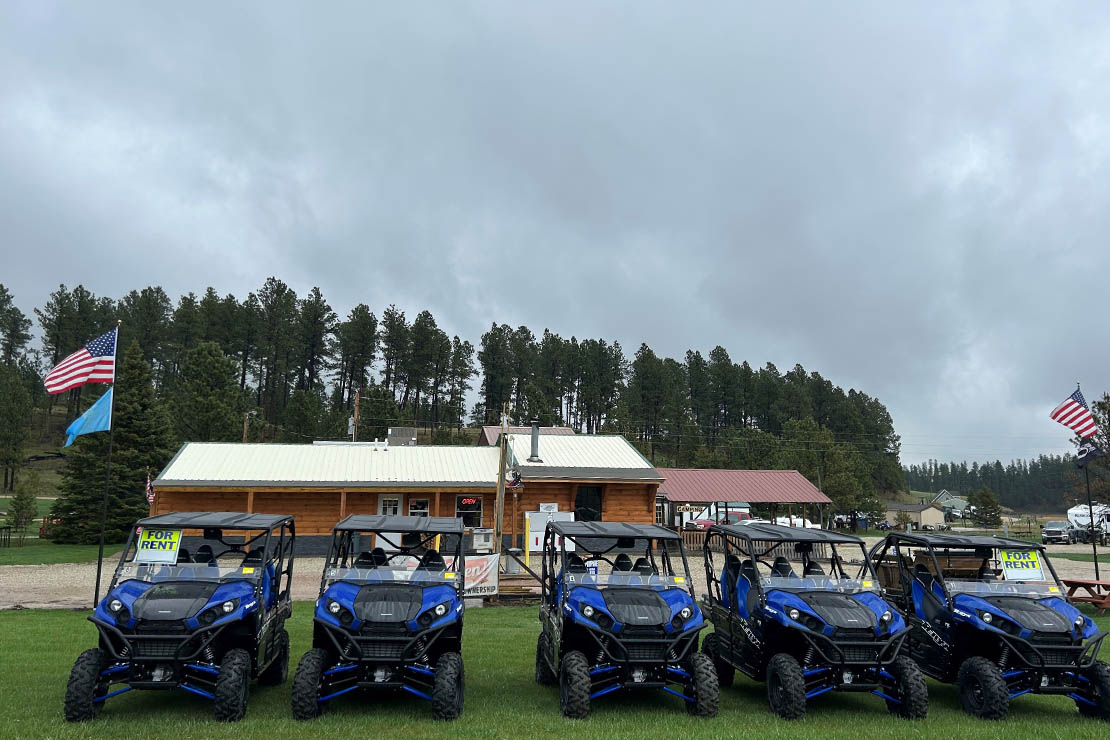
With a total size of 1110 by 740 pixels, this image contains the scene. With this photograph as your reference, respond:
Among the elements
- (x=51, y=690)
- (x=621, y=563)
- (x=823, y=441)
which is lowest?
(x=51, y=690)

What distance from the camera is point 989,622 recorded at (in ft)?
26.2

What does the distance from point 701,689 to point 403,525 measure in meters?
3.89

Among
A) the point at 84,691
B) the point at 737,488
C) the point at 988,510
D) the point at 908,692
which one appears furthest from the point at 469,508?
the point at 988,510

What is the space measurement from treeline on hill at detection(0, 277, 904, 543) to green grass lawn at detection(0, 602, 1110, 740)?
48070mm

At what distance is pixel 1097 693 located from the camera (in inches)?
301

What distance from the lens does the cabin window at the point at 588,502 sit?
93.1 feet

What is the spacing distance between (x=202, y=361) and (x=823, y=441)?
168ft

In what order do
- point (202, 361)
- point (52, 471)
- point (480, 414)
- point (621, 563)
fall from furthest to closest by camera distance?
point (480, 414) < point (52, 471) < point (202, 361) < point (621, 563)

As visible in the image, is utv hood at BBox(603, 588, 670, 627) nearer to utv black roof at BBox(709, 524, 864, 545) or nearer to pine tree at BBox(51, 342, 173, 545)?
utv black roof at BBox(709, 524, 864, 545)

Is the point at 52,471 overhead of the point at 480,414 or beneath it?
beneath

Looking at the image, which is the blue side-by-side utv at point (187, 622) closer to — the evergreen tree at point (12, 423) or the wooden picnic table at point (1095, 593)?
the wooden picnic table at point (1095, 593)

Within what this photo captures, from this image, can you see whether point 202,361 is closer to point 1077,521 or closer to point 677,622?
point 677,622

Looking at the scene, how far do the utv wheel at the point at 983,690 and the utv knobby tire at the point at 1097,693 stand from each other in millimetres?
821

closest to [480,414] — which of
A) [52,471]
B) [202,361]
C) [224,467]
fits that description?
[202,361]
